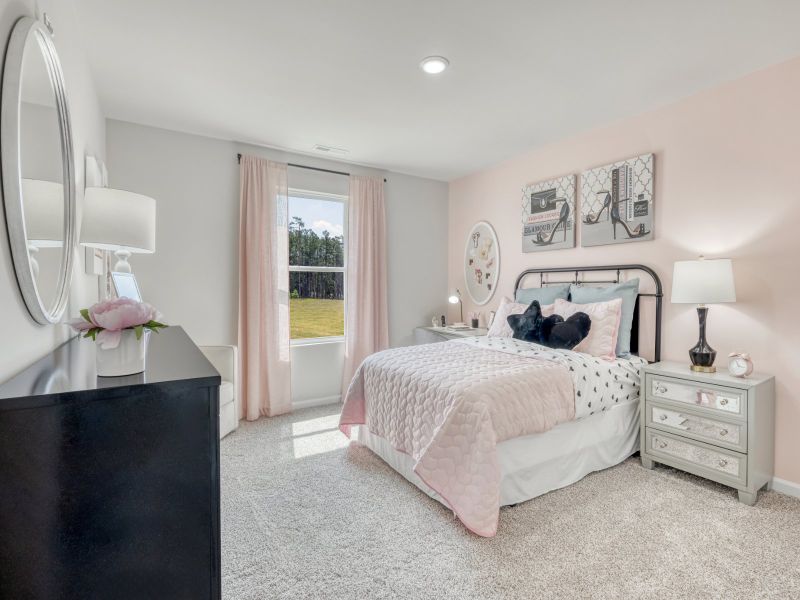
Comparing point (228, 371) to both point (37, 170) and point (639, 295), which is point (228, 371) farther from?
point (639, 295)

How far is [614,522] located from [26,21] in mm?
3096

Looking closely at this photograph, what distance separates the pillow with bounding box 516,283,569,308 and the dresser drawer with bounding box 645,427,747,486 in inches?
48.9

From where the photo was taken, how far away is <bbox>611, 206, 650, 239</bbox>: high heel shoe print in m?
3.09

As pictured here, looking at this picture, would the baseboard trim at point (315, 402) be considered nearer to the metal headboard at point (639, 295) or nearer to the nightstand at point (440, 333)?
the nightstand at point (440, 333)

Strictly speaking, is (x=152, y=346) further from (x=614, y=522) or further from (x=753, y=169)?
(x=753, y=169)

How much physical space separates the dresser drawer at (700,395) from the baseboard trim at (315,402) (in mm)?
2905

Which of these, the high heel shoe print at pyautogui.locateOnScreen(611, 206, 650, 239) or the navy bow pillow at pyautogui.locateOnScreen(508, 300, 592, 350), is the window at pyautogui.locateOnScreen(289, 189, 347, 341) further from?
the high heel shoe print at pyautogui.locateOnScreen(611, 206, 650, 239)

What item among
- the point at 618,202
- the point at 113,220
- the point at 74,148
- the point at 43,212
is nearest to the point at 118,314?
the point at 43,212

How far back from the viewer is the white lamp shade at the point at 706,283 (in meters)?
2.40

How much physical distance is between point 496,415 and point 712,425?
4.63ft

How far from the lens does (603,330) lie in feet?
9.66

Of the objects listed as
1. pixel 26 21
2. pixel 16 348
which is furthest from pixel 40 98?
pixel 16 348

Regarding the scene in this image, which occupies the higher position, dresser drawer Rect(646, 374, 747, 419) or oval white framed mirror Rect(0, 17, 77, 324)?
oval white framed mirror Rect(0, 17, 77, 324)

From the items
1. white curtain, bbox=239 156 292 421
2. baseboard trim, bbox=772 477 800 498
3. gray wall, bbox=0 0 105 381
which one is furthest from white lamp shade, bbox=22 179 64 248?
baseboard trim, bbox=772 477 800 498
